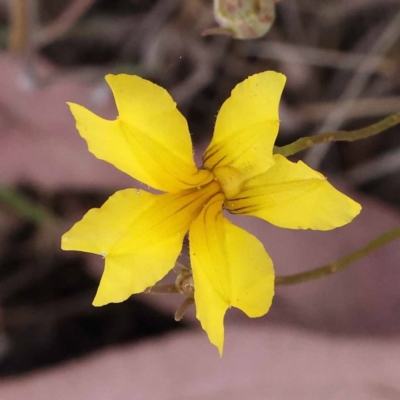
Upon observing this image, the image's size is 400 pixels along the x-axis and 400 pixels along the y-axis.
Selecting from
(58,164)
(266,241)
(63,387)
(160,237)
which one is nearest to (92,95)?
(58,164)

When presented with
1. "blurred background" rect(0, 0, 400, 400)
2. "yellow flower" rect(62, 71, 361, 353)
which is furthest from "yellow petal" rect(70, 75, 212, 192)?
"blurred background" rect(0, 0, 400, 400)

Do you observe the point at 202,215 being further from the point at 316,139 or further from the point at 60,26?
the point at 60,26

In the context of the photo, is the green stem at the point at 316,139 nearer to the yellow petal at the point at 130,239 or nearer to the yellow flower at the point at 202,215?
the yellow flower at the point at 202,215

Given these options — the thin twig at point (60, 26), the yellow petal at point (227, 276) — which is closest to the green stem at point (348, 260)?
the yellow petal at point (227, 276)

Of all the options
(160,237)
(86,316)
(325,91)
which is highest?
(160,237)

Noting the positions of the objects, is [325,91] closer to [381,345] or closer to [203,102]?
[203,102]

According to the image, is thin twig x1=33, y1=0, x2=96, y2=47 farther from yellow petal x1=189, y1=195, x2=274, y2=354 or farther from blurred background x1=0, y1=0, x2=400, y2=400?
yellow petal x1=189, y1=195, x2=274, y2=354
